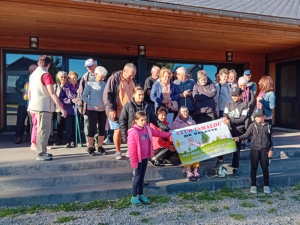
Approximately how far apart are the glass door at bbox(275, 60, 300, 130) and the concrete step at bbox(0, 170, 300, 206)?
4894 millimetres

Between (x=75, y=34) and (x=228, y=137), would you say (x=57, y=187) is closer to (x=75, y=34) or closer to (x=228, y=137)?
(x=228, y=137)

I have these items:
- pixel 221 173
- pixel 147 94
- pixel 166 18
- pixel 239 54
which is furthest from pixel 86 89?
pixel 239 54

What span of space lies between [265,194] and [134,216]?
7.08 ft

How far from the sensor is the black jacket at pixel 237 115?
443 cm

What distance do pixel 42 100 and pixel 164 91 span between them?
6.78ft

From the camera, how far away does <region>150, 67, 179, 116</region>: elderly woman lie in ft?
15.5

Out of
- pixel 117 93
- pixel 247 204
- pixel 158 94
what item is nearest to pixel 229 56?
pixel 158 94

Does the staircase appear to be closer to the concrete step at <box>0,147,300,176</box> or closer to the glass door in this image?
the concrete step at <box>0,147,300,176</box>

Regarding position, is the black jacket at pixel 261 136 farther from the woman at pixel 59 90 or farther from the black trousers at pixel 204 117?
the woman at pixel 59 90

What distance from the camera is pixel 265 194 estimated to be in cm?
415

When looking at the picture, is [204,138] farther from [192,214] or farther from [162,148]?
[192,214]

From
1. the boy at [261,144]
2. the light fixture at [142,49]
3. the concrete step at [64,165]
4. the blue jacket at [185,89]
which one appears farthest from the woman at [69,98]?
the boy at [261,144]

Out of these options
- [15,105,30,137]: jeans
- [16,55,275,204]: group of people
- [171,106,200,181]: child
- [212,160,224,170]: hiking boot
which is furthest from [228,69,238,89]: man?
[15,105,30,137]: jeans

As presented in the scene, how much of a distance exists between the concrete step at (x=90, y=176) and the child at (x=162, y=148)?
0.63ft
